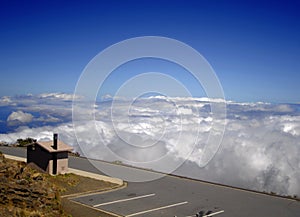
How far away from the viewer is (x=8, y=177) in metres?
12.8

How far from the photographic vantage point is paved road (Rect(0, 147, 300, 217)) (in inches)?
700

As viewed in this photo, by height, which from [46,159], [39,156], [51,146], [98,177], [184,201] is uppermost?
[51,146]

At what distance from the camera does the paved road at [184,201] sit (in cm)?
1778

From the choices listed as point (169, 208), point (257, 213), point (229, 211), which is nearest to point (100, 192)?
point (169, 208)

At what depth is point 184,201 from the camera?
19.7m

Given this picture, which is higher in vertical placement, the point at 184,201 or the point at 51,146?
the point at 51,146

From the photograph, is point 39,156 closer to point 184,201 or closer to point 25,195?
point 184,201

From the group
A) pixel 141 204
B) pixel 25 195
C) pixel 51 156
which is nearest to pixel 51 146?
pixel 51 156

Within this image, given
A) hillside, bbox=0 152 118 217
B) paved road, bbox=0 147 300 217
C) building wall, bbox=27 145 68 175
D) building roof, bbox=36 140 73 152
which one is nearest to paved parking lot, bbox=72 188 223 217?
paved road, bbox=0 147 300 217

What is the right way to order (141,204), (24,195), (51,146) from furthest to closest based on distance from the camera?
(51,146) → (141,204) → (24,195)

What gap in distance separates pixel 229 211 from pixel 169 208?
127 inches

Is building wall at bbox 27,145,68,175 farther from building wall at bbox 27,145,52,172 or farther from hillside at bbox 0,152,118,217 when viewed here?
hillside at bbox 0,152,118,217

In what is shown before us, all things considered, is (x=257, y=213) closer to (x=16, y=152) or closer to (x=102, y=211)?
(x=102, y=211)

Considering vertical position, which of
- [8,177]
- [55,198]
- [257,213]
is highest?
[8,177]
